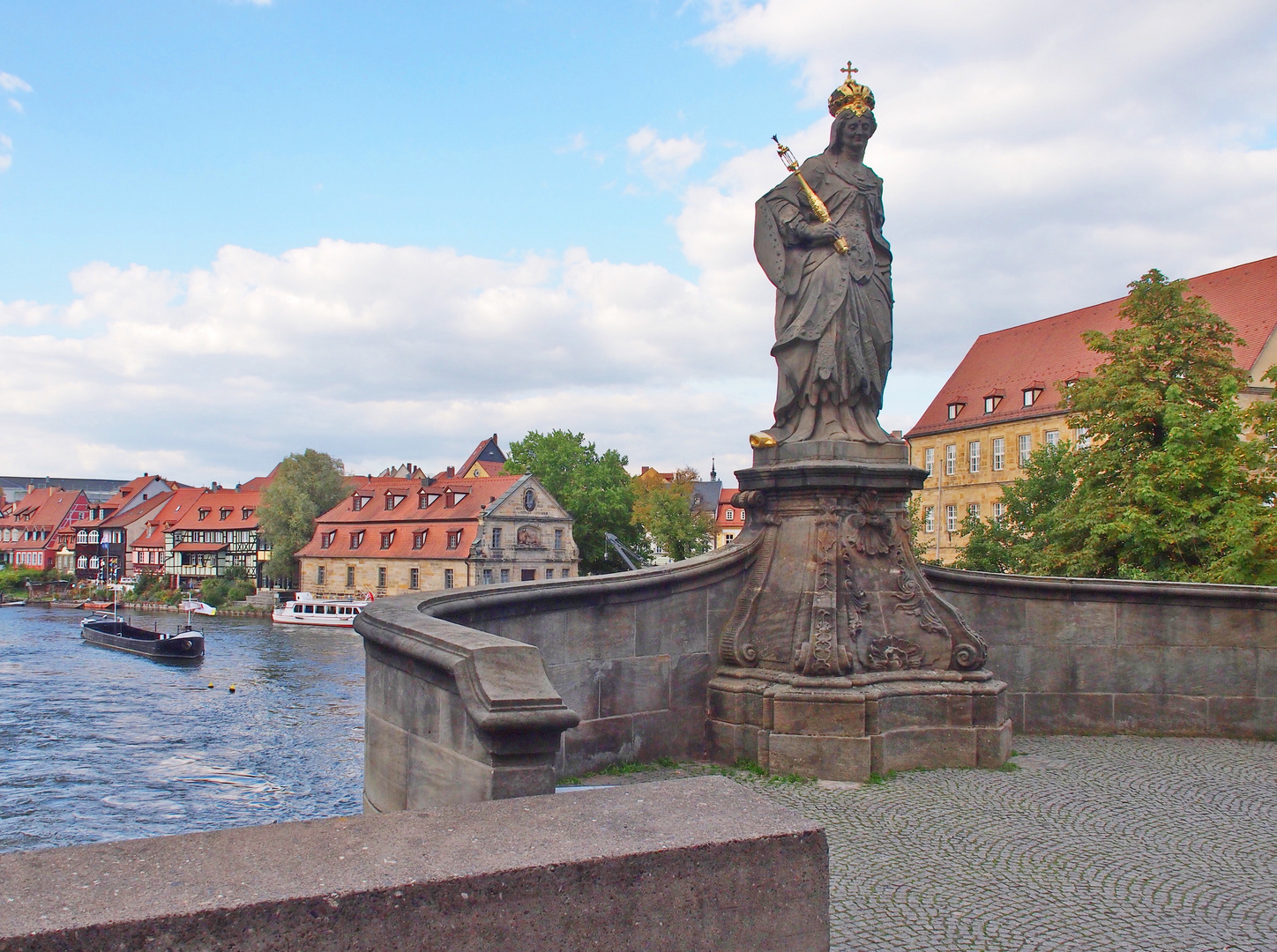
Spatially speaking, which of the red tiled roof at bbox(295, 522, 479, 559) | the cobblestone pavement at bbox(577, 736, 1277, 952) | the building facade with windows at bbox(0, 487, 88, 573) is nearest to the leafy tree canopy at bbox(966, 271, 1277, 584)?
the cobblestone pavement at bbox(577, 736, 1277, 952)

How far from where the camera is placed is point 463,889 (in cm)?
211

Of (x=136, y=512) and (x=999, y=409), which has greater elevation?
(x=999, y=409)

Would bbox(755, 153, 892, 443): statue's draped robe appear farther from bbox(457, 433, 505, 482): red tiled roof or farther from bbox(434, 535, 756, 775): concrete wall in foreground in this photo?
bbox(457, 433, 505, 482): red tiled roof

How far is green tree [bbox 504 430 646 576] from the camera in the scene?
60.3 metres

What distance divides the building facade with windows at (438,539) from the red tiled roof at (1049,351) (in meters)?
22.3

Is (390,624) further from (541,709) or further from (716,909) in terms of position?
(716,909)

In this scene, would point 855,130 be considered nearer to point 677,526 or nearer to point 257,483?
point 677,526

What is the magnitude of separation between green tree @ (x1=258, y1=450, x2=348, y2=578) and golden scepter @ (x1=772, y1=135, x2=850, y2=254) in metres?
65.2

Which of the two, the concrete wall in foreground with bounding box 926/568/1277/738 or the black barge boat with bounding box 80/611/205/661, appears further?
the black barge boat with bounding box 80/611/205/661

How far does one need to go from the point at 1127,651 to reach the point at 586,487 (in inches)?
2066

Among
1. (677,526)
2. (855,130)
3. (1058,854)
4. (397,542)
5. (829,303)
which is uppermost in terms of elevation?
(855,130)

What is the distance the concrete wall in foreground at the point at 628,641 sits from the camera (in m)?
6.32

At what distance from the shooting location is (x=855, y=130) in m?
7.65

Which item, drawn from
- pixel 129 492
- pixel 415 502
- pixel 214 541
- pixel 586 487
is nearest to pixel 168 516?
pixel 214 541
